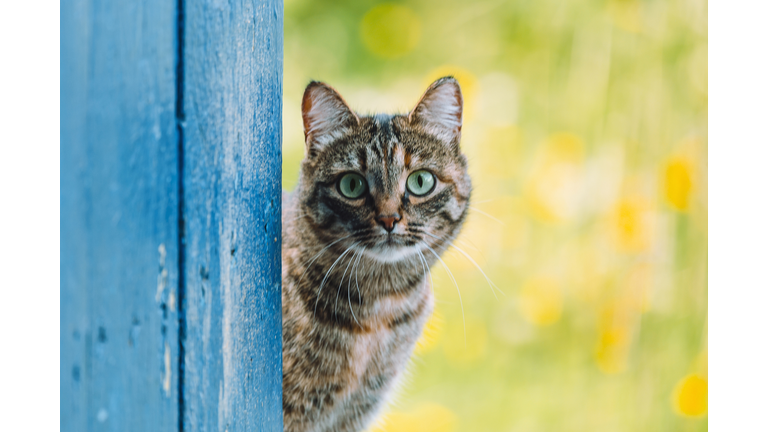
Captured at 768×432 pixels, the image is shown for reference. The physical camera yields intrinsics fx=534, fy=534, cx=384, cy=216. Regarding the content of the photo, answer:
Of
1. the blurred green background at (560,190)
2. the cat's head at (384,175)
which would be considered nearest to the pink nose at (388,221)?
the cat's head at (384,175)

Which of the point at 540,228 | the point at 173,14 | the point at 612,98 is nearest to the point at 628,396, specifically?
the point at 540,228

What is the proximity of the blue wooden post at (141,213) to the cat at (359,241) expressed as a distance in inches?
14.6

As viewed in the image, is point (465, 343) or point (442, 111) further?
point (465, 343)

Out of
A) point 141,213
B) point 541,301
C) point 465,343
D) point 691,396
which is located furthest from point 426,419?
point 141,213

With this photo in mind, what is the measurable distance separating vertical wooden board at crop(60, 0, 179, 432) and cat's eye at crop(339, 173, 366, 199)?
451mm

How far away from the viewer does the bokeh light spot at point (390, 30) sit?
5.93ft

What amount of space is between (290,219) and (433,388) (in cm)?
98

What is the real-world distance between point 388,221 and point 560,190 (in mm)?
1037

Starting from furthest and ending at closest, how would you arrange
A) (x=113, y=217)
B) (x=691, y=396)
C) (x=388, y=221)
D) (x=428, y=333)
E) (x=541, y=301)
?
(x=541, y=301) → (x=691, y=396) → (x=428, y=333) → (x=388, y=221) → (x=113, y=217)

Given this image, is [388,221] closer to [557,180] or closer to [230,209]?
[230,209]

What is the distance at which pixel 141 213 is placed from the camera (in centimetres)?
55

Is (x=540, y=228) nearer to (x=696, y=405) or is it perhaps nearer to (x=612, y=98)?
(x=612, y=98)

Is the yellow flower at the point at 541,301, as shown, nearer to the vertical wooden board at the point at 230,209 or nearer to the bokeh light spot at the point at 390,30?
the bokeh light spot at the point at 390,30

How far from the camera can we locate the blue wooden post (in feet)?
1.79
